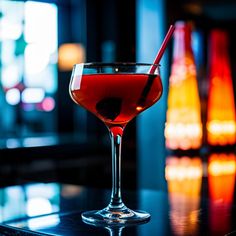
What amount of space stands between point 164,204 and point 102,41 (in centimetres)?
377

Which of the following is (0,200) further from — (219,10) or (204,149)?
(219,10)

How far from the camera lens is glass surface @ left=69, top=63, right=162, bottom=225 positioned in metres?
0.75

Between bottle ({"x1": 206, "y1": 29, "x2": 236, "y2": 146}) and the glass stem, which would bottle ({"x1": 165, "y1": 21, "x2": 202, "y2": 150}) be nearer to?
bottle ({"x1": 206, "y1": 29, "x2": 236, "y2": 146})

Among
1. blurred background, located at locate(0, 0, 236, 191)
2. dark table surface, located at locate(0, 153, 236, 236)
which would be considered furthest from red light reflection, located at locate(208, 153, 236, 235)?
blurred background, located at locate(0, 0, 236, 191)

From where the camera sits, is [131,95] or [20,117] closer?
[131,95]

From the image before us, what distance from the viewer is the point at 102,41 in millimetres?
4555

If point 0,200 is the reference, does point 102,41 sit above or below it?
above

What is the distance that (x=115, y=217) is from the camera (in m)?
0.73

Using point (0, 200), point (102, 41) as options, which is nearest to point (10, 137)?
point (102, 41)

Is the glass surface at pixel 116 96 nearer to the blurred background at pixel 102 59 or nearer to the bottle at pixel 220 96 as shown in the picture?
the blurred background at pixel 102 59

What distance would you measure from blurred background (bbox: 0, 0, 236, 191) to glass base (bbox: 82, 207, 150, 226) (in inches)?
93.4

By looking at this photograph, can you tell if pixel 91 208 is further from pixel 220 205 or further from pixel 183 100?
pixel 183 100

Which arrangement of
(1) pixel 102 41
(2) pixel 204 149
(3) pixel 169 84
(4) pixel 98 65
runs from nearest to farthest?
(4) pixel 98 65 → (2) pixel 204 149 → (3) pixel 169 84 → (1) pixel 102 41

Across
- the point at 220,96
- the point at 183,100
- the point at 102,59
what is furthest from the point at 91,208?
the point at 102,59
